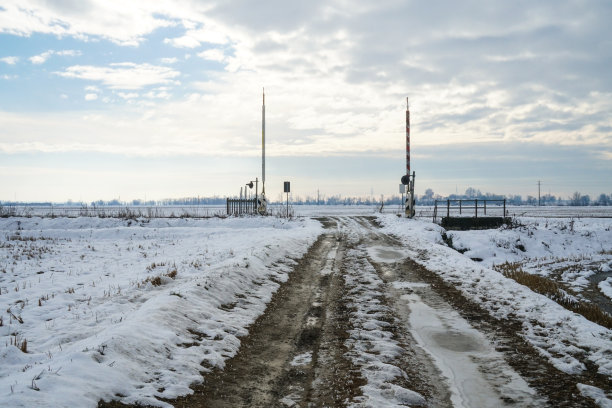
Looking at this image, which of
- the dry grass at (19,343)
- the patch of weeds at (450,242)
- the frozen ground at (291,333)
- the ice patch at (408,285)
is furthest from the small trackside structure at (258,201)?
the dry grass at (19,343)

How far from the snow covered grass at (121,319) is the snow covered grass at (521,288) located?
185 inches

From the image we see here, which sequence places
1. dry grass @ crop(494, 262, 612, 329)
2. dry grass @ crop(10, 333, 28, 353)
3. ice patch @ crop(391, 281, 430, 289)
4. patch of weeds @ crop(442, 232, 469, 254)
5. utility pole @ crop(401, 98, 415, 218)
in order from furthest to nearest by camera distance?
utility pole @ crop(401, 98, 415, 218), patch of weeds @ crop(442, 232, 469, 254), ice patch @ crop(391, 281, 430, 289), dry grass @ crop(494, 262, 612, 329), dry grass @ crop(10, 333, 28, 353)

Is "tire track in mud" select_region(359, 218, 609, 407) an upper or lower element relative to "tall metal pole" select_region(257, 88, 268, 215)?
lower

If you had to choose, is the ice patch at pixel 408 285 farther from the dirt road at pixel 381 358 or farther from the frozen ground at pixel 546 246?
the frozen ground at pixel 546 246

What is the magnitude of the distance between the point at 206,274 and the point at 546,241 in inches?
879

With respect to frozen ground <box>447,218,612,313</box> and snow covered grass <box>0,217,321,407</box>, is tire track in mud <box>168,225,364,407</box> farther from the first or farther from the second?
frozen ground <box>447,218,612,313</box>

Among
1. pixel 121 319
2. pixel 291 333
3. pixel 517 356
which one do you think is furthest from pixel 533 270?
pixel 121 319

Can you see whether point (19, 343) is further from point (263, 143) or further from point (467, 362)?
point (263, 143)

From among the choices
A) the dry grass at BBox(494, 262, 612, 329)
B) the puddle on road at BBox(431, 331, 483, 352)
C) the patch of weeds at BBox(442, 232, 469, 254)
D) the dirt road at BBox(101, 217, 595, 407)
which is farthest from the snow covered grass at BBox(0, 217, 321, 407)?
the patch of weeds at BBox(442, 232, 469, 254)

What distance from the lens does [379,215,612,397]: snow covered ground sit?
5.78m

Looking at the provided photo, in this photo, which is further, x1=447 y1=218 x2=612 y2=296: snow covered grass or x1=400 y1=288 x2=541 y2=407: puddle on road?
x1=447 y1=218 x2=612 y2=296: snow covered grass

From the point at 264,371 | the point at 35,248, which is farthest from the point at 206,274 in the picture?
the point at 35,248

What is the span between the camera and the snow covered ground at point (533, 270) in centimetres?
578

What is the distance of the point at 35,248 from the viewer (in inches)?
729
